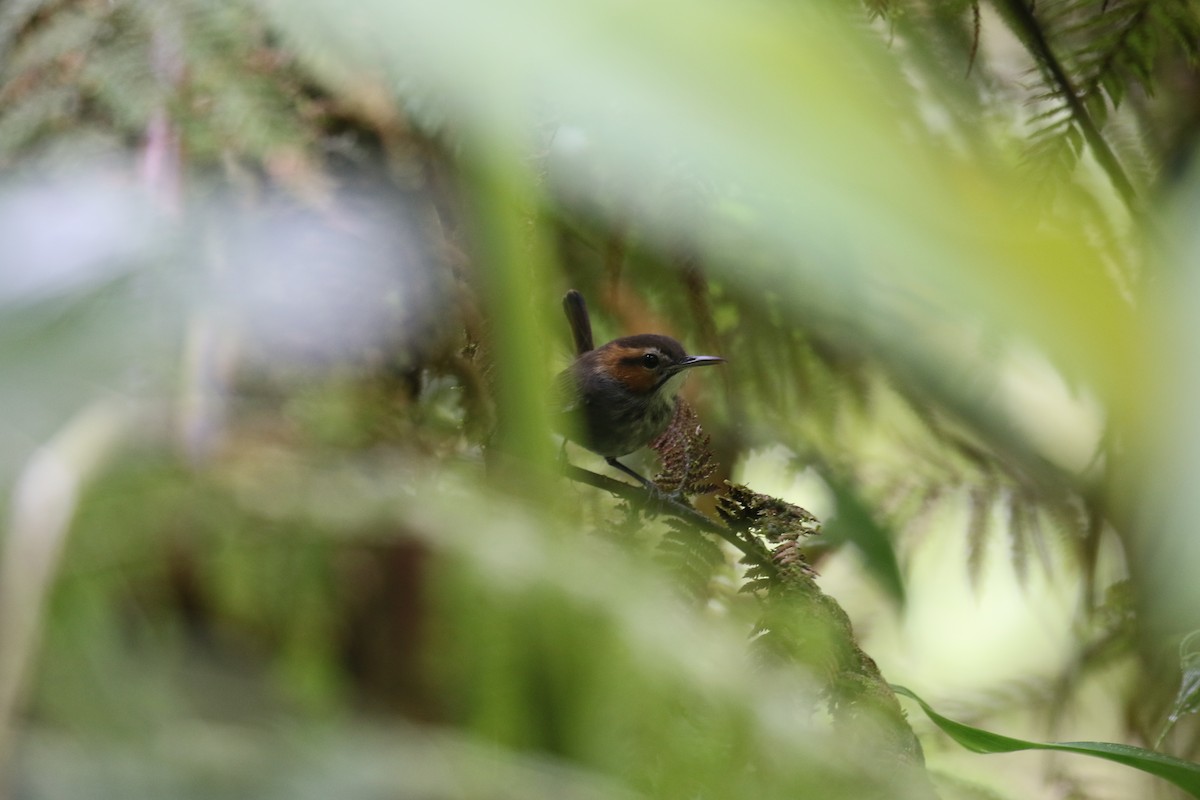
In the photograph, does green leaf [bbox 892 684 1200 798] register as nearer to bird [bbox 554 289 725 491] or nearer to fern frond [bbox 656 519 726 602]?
fern frond [bbox 656 519 726 602]

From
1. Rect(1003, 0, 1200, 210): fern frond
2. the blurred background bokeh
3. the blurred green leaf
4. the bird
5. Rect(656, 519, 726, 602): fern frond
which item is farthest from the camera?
the bird

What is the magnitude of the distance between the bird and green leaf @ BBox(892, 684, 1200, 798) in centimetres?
56

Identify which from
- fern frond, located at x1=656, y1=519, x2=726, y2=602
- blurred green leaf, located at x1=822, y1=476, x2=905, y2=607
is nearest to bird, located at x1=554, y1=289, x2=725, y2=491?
blurred green leaf, located at x1=822, y1=476, x2=905, y2=607

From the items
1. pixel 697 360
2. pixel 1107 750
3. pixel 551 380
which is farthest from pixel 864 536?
pixel 551 380

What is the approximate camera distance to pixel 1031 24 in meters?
0.90

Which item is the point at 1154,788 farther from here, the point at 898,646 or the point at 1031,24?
the point at 1031,24

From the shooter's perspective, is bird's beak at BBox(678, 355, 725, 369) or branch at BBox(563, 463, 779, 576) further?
bird's beak at BBox(678, 355, 725, 369)

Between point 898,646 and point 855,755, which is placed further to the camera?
point 898,646

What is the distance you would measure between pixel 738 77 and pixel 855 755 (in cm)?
48

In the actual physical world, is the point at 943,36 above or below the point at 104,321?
below

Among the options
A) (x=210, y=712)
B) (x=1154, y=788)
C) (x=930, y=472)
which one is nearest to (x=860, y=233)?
(x=210, y=712)

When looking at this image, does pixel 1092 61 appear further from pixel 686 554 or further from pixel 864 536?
pixel 686 554

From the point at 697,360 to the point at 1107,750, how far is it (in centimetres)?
78

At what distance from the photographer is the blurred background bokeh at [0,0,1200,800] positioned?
23 centimetres
